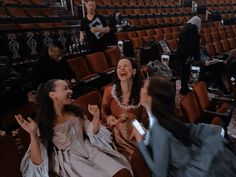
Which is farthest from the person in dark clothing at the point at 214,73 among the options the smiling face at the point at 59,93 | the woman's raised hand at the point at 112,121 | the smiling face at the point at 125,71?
the smiling face at the point at 59,93

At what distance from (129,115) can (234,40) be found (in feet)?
21.4

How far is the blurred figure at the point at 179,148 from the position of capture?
1059 mm

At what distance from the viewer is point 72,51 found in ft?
15.3

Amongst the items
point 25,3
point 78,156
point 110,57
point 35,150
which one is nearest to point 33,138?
point 35,150

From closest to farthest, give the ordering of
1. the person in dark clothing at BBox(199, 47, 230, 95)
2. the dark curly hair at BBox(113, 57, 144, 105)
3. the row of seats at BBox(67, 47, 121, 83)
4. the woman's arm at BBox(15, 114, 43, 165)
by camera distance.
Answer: the woman's arm at BBox(15, 114, 43, 165) < the dark curly hair at BBox(113, 57, 144, 105) < the row of seats at BBox(67, 47, 121, 83) < the person in dark clothing at BBox(199, 47, 230, 95)

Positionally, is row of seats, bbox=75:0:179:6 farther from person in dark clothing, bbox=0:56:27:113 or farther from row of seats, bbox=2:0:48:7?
person in dark clothing, bbox=0:56:27:113

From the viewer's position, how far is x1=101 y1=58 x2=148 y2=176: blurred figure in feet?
6.86

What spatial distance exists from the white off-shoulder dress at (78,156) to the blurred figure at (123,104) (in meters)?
0.20

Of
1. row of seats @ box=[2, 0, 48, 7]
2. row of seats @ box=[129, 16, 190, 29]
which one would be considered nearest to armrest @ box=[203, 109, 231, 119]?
row of seats @ box=[129, 16, 190, 29]

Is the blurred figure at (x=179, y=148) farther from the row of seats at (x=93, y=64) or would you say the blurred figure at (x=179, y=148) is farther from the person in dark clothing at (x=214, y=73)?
the person in dark clothing at (x=214, y=73)

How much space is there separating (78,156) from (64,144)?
115 millimetres

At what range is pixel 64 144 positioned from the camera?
175cm

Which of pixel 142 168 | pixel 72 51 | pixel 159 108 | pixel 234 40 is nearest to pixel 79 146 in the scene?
pixel 142 168

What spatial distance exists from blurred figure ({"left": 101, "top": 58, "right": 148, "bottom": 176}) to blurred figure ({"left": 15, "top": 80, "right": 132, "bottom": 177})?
0.67 feet
